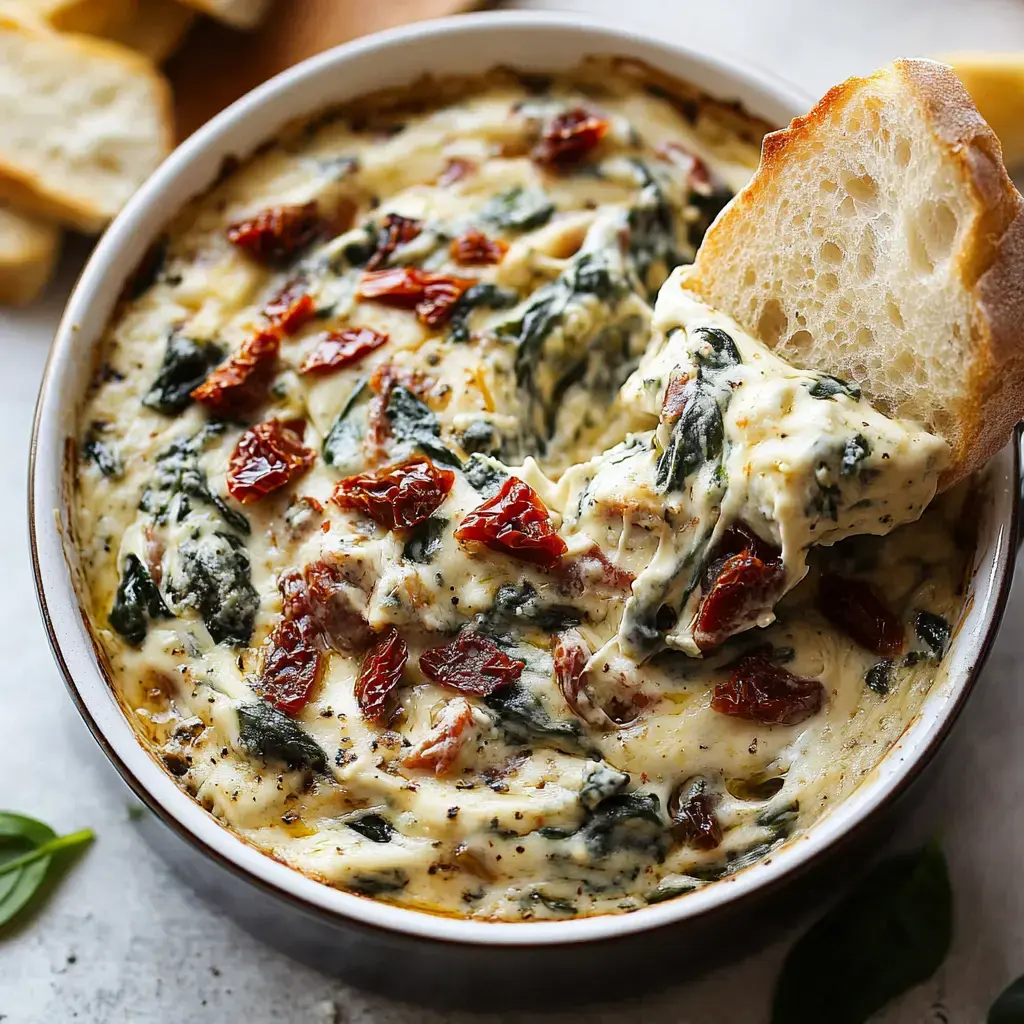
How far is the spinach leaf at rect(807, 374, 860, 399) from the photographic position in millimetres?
2391

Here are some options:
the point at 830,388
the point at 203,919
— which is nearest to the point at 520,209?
the point at 830,388

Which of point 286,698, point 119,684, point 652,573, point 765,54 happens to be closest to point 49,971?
point 119,684

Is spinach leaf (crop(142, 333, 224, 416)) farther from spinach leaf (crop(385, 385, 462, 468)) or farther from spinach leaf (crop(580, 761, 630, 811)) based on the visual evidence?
spinach leaf (crop(580, 761, 630, 811))

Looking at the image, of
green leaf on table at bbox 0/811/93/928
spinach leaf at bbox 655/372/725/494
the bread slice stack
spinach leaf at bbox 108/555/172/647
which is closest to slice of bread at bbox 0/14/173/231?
the bread slice stack

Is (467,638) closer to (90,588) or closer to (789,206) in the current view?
(90,588)

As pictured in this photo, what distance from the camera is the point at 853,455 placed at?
88.5 inches

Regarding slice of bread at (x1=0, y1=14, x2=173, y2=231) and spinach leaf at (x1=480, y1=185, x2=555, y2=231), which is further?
slice of bread at (x1=0, y1=14, x2=173, y2=231)

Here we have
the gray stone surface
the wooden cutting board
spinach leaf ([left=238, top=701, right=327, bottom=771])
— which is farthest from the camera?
the wooden cutting board

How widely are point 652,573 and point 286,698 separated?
79 centimetres

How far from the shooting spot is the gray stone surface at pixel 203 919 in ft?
9.23

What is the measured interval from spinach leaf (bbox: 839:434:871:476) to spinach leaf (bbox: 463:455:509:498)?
725 millimetres

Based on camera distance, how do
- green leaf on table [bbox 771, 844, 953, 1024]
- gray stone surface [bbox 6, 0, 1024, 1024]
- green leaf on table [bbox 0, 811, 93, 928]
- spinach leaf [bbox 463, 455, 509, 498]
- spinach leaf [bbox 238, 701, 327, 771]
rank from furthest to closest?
green leaf on table [bbox 0, 811, 93, 928] → gray stone surface [bbox 6, 0, 1024, 1024] → green leaf on table [bbox 771, 844, 953, 1024] → spinach leaf [bbox 463, 455, 509, 498] → spinach leaf [bbox 238, 701, 327, 771]

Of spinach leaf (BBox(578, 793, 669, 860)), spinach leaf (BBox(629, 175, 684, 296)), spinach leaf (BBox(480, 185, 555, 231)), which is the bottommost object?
spinach leaf (BBox(578, 793, 669, 860))

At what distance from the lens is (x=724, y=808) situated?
7.86ft
